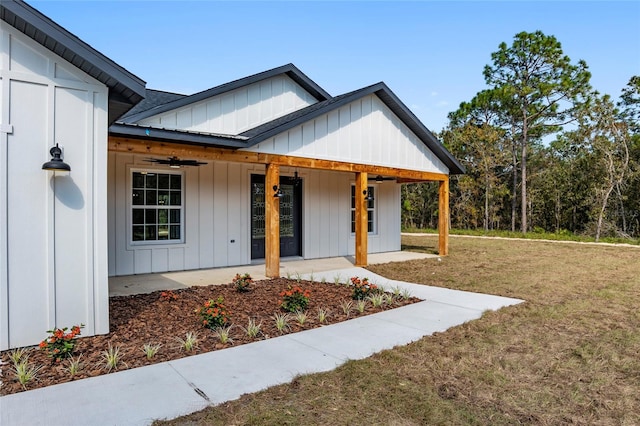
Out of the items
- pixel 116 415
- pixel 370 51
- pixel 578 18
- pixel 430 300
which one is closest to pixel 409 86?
pixel 370 51

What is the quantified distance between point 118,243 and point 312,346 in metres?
5.36

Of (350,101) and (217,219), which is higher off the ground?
(350,101)

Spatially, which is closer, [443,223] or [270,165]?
[270,165]

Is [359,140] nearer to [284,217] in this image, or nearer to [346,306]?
[284,217]

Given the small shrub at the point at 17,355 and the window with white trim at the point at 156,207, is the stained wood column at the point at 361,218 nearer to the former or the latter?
the window with white trim at the point at 156,207

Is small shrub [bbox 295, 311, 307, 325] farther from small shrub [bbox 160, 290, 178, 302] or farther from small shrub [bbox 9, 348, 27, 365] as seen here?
small shrub [bbox 9, 348, 27, 365]

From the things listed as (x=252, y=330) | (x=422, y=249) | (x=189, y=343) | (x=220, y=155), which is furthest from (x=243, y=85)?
(x=422, y=249)

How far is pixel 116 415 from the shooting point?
255 centimetres

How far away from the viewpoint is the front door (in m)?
9.57

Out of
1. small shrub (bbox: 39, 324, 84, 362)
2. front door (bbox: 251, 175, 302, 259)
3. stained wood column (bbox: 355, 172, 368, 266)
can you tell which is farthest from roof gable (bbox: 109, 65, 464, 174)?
small shrub (bbox: 39, 324, 84, 362)

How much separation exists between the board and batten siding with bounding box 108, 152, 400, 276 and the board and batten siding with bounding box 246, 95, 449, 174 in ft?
5.42

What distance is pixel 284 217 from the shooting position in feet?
33.6

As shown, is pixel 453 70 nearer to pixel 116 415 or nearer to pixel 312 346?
pixel 312 346

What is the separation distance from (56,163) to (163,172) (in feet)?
15.1
